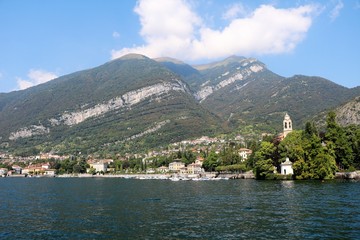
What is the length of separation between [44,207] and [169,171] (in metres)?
129

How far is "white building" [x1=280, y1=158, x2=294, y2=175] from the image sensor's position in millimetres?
94531

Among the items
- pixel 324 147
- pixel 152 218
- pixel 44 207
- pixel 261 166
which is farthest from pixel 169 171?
pixel 152 218

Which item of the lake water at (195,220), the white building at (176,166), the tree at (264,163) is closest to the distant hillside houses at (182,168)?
the white building at (176,166)

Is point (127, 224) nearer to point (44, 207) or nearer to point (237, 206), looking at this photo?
point (237, 206)

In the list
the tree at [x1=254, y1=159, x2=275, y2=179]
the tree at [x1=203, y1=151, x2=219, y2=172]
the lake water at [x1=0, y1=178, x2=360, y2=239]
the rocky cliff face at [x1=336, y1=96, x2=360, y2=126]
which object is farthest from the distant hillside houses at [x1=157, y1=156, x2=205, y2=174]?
the lake water at [x1=0, y1=178, x2=360, y2=239]

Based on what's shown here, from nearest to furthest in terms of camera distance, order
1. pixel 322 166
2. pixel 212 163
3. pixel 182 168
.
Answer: pixel 322 166
pixel 212 163
pixel 182 168

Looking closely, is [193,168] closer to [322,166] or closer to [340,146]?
[340,146]

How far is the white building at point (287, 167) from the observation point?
3722 inches

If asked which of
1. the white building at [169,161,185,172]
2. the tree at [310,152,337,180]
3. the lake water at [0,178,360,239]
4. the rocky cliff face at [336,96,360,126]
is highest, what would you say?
the rocky cliff face at [336,96,360,126]

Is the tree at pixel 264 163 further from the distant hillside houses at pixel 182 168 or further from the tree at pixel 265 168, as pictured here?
the distant hillside houses at pixel 182 168

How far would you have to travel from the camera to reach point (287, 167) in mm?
94875

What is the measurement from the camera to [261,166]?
98500 millimetres

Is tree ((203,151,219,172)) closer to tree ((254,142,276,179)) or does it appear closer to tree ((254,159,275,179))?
tree ((254,142,276,179))

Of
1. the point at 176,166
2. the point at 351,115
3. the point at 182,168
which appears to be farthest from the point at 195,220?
the point at 351,115
